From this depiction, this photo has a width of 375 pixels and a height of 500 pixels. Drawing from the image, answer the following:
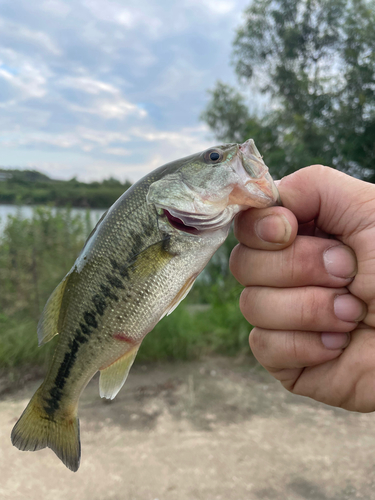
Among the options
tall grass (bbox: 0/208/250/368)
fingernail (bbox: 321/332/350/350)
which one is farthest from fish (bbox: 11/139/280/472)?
tall grass (bbox: 0/208/250/368)

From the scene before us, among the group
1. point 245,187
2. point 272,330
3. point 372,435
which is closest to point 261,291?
point 272,330

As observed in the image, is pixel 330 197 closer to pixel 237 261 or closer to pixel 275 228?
pixel 275 228

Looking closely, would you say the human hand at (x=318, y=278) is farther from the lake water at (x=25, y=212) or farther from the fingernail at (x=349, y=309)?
the lake water at (x=25, y=212)

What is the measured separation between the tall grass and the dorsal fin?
465cm

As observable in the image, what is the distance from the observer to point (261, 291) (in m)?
1.79

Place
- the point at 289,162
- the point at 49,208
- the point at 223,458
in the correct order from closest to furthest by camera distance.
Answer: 1. the point at 223,458
2. the point at 49,208
3. the point at 289,162

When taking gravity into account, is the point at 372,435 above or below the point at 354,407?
below

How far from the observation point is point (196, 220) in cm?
153

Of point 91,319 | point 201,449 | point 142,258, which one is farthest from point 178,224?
point 201,449

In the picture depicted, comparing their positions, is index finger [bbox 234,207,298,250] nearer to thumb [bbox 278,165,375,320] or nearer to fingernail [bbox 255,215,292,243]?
fingernail [bbox 255,215,292,243]

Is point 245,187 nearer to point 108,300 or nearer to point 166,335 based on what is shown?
point 108,300

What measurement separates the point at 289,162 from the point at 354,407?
11.6 meters

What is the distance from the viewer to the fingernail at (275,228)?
1587 millimetres

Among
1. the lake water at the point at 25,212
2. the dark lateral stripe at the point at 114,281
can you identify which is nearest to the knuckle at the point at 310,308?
the dark lateral stripe at the point at 114,281
